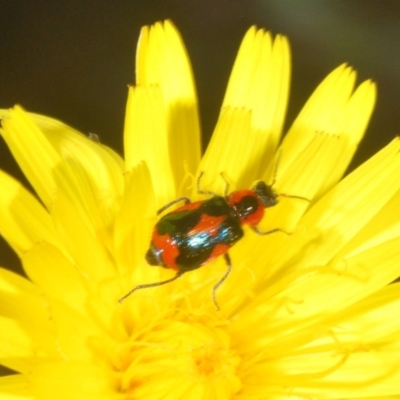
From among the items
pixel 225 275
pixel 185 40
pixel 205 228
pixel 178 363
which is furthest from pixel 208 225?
pixel 185 40

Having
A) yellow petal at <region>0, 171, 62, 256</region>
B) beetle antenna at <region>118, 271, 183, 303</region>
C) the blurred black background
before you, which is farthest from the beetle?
the blurred black background

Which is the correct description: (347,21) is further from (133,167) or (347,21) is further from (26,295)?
(26,295)

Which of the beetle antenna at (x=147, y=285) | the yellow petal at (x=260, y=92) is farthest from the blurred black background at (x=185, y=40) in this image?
the beetle antenna at (x=147, y=285)

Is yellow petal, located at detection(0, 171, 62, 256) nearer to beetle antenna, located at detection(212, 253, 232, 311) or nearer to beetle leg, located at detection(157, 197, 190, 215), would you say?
beetle leg, located at detection(157, 197, 190, 215)

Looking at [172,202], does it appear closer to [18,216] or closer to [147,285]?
[147,285]

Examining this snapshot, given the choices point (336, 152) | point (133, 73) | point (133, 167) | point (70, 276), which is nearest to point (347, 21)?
point (133, 73)

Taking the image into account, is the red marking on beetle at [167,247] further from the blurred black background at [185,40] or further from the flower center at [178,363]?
the blurred black background at [185,40]

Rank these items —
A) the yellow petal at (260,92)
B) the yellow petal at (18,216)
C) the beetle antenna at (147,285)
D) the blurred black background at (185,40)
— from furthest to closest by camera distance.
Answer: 1. the blurred black background at (185,40)
2. the yellow petal at (260,92)
3. the beetle antenna at (147,285)
4. the yellow petal at (18,216)
